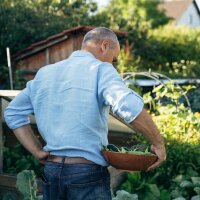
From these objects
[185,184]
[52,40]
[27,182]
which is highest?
[52,40]

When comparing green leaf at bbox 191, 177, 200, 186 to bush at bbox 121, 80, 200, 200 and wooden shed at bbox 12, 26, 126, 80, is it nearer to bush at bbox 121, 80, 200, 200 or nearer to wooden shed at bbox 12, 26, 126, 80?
bush at bbox 121, 80, 200, 200

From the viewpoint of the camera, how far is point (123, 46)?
1623 cm

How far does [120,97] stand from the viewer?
96.0 inches

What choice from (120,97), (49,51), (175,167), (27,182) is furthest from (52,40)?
(120,97)

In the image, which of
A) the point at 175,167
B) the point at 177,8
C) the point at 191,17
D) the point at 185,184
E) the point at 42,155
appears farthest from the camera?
the point at 191,17

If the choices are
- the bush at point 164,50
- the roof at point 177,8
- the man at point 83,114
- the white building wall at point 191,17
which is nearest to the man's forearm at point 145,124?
the man at point 83,114

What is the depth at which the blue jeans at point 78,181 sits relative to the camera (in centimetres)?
265

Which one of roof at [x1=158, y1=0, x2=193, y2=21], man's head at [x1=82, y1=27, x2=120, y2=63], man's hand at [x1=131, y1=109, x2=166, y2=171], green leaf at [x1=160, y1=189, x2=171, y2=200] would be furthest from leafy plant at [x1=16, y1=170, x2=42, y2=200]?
roof at [x1=158, y1=0, x2=193, y2=21]

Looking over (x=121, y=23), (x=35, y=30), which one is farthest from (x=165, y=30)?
(x=35, y=30)

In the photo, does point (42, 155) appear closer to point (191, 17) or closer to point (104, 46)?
point (104, 46)

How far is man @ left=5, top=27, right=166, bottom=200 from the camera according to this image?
249 cm

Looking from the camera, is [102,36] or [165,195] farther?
[165,195]

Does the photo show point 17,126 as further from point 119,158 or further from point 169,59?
point 169,59

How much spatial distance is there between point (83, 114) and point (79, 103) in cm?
7
